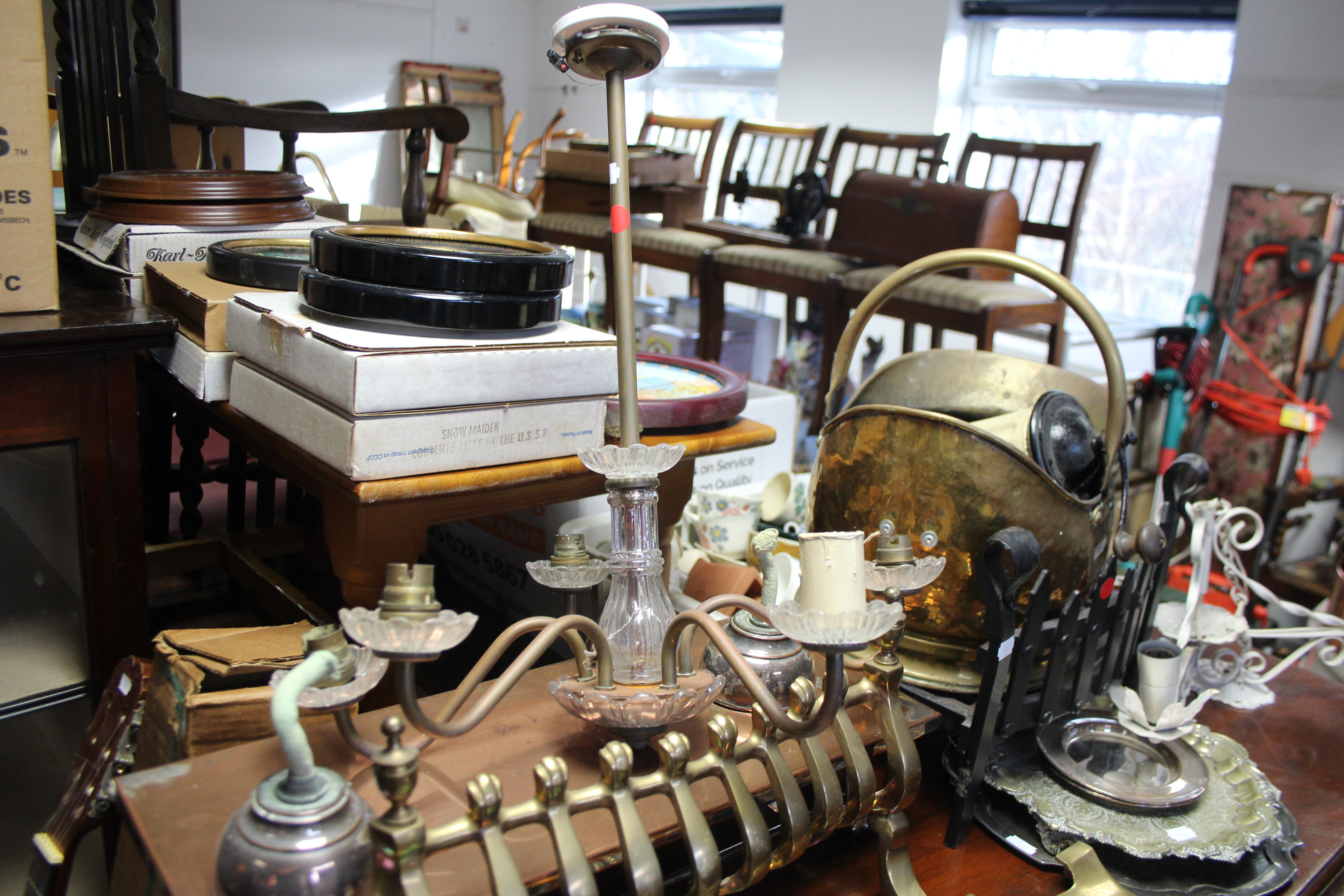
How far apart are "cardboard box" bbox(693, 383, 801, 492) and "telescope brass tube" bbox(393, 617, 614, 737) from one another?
2.42ft

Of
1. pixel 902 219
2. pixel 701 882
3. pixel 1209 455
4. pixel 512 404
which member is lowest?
pixel 1209 455

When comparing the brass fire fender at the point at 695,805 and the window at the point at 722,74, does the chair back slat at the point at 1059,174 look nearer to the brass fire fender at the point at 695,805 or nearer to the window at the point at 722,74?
the window at the point at 722,74

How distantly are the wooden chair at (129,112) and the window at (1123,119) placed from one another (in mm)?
2761

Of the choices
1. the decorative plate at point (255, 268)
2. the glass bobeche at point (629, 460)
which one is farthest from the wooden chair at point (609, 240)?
the glass bobeche at point (629, 460)

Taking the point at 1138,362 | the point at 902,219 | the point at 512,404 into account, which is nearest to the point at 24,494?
the point at 512,404

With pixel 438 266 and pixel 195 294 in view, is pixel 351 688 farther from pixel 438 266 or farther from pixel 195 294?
pixel 195 294

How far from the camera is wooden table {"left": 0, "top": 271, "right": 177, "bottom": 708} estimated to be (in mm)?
873

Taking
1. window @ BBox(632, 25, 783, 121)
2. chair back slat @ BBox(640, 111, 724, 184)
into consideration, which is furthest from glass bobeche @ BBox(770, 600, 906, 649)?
window @ BBox(632, 25, 783, 121)

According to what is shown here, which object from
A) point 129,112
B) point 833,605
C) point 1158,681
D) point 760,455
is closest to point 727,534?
point 760,455

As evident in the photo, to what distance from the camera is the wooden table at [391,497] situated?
80 cm

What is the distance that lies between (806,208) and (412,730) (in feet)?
8.55

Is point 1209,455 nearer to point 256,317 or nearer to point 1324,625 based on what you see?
point 1324,625

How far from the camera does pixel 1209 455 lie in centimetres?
277

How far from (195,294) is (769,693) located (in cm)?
71
